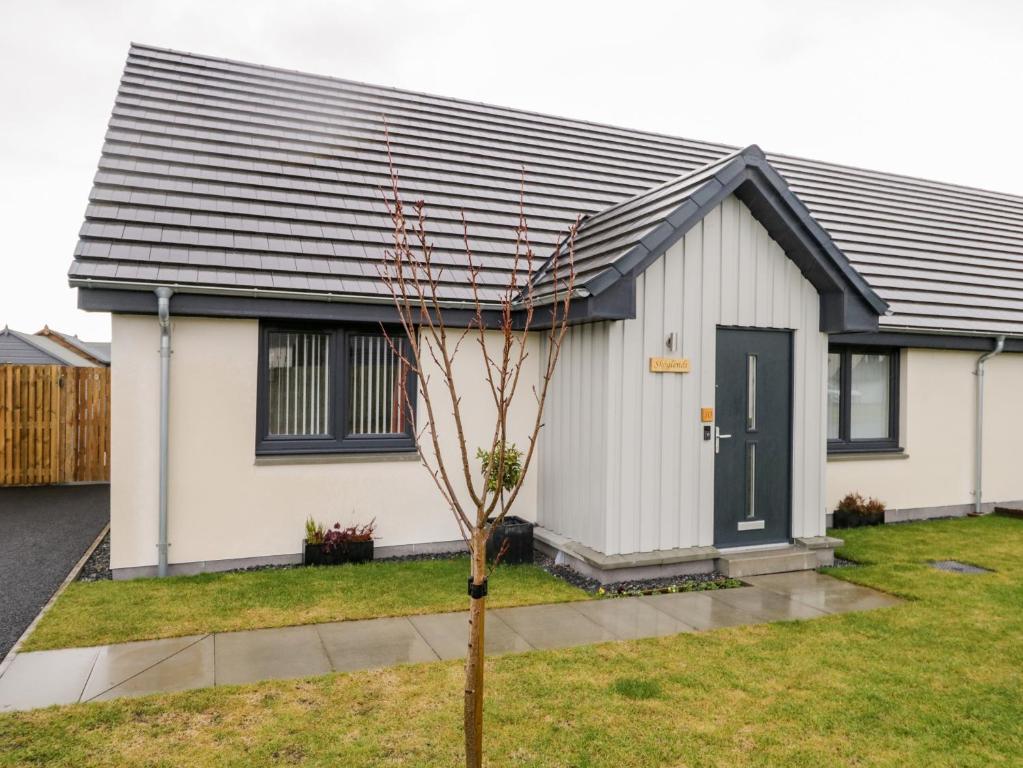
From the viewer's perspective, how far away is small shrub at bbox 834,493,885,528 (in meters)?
10.2

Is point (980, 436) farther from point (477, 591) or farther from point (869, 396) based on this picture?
point (477, 591)

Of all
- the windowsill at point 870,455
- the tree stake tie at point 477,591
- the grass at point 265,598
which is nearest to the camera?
the tree stake tie at point 477,591

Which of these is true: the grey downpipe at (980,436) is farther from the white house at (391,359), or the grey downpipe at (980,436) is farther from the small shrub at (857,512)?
the small shrub at (857,512)

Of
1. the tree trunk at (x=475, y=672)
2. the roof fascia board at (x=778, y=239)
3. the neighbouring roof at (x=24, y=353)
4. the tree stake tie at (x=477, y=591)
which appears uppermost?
the roof fascia board at (x=778, y=239)

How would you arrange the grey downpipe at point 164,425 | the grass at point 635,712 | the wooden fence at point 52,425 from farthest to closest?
1. the wooden fence at point 52,425
2. the grey downpipe at point 164,425
3. the grass at point 635,712

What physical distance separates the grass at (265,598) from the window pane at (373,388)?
1703 millimetres

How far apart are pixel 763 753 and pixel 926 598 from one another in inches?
156

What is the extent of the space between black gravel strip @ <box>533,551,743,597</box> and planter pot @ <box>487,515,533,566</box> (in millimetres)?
388

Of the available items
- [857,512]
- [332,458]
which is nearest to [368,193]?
[332,458]

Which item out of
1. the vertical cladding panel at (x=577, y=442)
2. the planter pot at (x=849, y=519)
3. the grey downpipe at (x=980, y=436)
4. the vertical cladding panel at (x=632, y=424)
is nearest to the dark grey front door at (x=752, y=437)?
the vertical cladding panel at (x=632, y=424)

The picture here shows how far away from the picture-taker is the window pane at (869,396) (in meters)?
10.7

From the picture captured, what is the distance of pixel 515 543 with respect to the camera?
26.5ft

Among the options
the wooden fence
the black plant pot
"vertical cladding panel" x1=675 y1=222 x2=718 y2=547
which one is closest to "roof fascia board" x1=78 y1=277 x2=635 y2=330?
"vertical cladding panel" x1=675 y1=222 x2=718 y2=547

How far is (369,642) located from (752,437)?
195 inches
